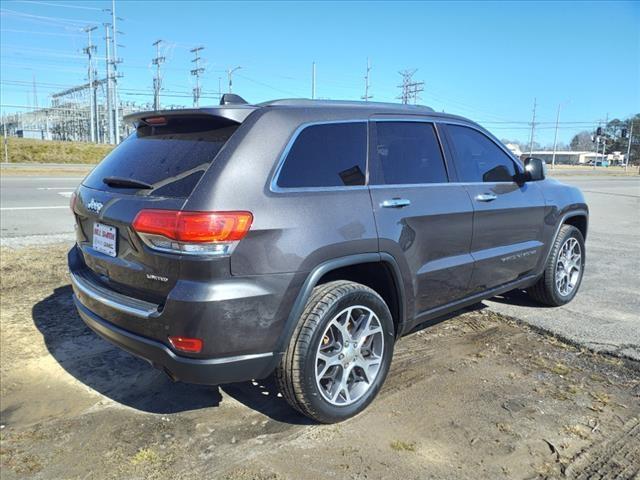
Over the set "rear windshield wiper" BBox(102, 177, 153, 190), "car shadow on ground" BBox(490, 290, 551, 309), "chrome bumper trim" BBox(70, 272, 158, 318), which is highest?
"rear windshield wiper" BBox(102, 177, 153, 190)

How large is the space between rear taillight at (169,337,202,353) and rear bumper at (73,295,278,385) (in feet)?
0.17

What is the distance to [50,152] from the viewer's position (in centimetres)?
3512

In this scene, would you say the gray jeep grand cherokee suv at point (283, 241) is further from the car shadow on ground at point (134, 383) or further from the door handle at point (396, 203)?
the car shadow on ground at point (134, 383)

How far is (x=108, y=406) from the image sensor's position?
3330mm

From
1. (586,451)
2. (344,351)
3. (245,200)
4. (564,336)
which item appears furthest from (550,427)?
(245,200)

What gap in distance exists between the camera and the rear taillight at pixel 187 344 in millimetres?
2557

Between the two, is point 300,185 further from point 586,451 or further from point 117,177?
point 586,451

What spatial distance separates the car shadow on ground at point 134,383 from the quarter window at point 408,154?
5.29 ft

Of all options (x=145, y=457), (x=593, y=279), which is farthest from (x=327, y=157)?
(x=593, y=279)

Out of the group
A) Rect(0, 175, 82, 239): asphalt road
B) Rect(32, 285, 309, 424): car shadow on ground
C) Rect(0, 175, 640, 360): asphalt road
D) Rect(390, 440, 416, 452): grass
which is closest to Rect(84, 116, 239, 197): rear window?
Rect(32, 285, 309, 424): car shadow on ground

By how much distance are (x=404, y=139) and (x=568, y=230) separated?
8.27 feet

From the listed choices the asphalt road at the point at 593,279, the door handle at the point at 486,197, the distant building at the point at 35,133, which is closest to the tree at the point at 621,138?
the distant building at the point at 35,133

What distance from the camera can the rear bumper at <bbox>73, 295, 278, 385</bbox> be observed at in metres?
2.61

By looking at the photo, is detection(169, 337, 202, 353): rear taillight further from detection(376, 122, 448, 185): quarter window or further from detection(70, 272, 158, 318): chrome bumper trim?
detection(376, 122, 448, 185): quarter window
